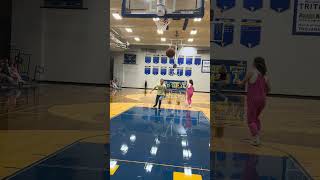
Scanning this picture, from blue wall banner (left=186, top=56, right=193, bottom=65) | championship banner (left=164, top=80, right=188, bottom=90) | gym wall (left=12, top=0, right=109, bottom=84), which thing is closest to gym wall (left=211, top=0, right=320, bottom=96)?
gym wall (left=12, top=0, right=109, bottom=84)

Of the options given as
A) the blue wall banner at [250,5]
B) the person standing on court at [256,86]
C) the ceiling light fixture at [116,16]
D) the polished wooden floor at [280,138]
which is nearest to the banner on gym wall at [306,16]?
the blue wall banner at [250,5]

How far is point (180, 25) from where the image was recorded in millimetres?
22406

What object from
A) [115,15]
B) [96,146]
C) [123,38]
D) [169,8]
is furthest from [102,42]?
[96,146]

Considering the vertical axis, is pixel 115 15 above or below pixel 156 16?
above

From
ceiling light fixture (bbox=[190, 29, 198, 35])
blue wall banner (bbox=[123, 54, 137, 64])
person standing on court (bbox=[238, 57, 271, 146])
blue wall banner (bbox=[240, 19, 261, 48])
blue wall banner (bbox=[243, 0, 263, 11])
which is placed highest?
ceiling light fixture (bbox=[190, 29, 198, 35])

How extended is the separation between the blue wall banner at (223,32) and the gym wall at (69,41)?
517 inches

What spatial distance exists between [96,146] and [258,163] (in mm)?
2212

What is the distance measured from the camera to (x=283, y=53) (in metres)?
10.5

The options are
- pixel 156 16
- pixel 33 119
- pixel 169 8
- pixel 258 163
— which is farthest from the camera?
pixel 169 8

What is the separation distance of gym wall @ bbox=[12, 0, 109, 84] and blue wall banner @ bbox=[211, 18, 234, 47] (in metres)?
13.1

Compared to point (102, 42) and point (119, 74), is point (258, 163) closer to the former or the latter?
point (102, 42)

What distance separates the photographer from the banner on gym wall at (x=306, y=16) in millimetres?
5656

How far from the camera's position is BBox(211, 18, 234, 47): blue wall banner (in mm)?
6234

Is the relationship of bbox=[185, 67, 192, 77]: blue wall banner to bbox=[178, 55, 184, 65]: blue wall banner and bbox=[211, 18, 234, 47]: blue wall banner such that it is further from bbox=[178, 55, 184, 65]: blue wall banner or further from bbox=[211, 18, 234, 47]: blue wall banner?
bbox=[211, 18, 234, 47]: blue wall banner
